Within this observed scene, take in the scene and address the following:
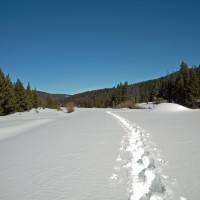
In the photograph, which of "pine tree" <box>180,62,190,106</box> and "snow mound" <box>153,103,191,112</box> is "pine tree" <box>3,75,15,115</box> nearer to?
"snow mound" <box>153,103,191,112</box>

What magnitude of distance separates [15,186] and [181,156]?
13.0ft

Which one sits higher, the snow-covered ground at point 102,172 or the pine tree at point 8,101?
the pine tree at point 8,101

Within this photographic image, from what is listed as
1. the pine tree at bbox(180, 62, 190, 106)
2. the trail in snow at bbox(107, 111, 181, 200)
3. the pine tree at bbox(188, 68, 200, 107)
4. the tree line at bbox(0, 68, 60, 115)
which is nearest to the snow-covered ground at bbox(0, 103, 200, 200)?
the trail in snow at bbox(107, 111, 181, 200)

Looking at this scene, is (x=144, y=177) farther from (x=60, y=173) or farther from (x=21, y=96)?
(x=21, y=96)

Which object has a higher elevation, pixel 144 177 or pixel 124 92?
pixel 124 92

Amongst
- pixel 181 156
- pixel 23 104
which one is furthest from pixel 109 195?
pixel 23 104

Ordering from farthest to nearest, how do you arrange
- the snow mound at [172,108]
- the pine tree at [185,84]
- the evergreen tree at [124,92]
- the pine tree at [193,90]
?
the evergreen tree at [124,92]
the pine tree at [185,84]
the pine tree at [193,90]
the snow mound at [172,108]

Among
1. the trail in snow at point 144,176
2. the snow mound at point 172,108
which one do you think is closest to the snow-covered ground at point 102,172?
the trail in snow at point 144,176

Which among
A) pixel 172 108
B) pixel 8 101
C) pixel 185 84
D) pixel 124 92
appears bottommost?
pixel 172 108

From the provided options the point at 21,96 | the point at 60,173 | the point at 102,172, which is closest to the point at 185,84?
the point at 21,96

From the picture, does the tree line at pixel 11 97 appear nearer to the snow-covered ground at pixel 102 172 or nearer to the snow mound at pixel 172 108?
the snow mound at pixel 172 108

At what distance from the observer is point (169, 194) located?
11.2 feet

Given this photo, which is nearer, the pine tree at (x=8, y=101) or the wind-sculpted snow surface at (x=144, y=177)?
the wind-sculpted snow surface at (x=144, y=177)

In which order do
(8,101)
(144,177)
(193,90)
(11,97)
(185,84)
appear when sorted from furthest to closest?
(185,84), (193,90), (11,97), (8,101), (144,177)
